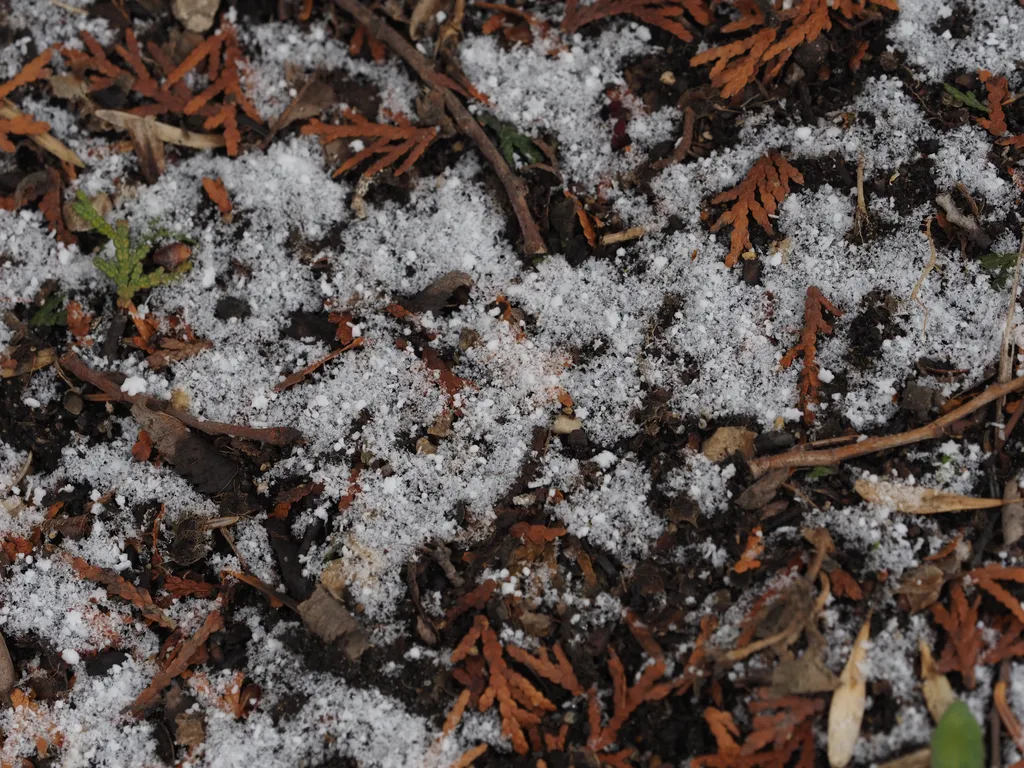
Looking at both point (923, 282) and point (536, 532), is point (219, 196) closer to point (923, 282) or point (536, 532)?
point (536, 532)

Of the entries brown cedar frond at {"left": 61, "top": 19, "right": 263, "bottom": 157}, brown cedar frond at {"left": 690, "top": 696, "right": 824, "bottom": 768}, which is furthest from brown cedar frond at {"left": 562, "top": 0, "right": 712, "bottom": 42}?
brown cedar frond at {"left": 690, "top": 696, "right": 824, "bottom": 768}

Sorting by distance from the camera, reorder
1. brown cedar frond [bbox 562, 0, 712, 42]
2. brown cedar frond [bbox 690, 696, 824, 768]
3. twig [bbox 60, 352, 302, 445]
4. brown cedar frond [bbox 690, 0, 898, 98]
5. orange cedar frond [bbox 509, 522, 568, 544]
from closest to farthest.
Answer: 1. brown cedar frond [bbox 690, 696, 824, 768]
2. orange cedar frond [bbox 509, 522, 568, 544]
3. twig [bbox 60, 352, 302, 445]
4. brown cedar frond [bbox 690, 0, 898, 98]
5. brown cedar frond [bbox 562, 0, 712, 42]

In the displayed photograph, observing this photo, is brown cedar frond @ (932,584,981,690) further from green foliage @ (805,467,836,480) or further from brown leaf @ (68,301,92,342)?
brown leaf @ (68,301,92,342)

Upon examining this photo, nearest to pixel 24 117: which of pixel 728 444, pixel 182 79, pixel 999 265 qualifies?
pixel 182 79

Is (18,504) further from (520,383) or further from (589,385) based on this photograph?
(589,385)

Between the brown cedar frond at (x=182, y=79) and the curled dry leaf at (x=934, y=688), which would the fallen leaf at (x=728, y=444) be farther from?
the brown cedar frond at (x=182, y=79)

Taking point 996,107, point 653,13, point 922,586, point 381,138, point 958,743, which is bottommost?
point 958,743
